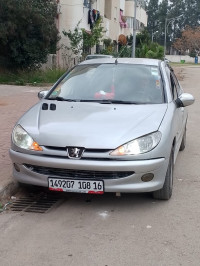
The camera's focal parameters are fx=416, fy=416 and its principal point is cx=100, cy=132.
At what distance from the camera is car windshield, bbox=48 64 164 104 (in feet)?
17.5

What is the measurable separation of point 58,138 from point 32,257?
50.0 inches

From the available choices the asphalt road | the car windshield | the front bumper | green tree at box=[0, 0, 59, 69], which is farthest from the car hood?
green tree at box=[0, 0, 59, 69]

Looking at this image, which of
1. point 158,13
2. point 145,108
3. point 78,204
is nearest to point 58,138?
point 78,204

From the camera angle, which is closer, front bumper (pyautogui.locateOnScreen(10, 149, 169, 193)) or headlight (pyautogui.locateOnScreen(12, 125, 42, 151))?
front bumper (pyautogui.locateOnScreen(10, 149, 169, 193))

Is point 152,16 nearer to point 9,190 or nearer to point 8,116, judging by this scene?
point 8,116

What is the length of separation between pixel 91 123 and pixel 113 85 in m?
1.21

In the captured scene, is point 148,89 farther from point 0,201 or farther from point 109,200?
point 0,201

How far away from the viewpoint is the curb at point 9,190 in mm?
4797

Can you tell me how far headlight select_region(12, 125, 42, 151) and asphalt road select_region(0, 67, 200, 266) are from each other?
0.72 metres

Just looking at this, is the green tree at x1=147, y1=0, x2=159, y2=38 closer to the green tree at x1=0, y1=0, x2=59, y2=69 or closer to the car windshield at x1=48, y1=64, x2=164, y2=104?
the green tree at x1=0, y1=0, x2=59, y2=69

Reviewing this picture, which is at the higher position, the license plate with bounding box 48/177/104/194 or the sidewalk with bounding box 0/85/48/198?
the license plate with bounding box 48/177/104/194

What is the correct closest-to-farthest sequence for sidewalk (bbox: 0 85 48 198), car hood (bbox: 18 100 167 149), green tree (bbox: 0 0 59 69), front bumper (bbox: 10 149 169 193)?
1. front bumper (bbox: 10 149 169 193)
2. car hood (bbox: 18 100 167 149)
3. sidewalk (bbox: 0 85 48 198)
4. green tree (bbox: 0 0 59 69)

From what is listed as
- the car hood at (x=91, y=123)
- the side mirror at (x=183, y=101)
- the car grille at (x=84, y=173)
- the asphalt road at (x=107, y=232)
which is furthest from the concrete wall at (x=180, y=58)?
the car grille at (x=84, y=173)

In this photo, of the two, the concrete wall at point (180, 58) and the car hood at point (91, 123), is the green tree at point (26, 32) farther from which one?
the concrete wall at point (180, 58)
